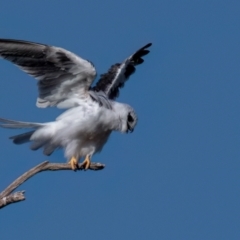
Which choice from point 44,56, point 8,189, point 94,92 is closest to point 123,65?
point 94,92

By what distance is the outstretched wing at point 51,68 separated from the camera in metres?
10.8

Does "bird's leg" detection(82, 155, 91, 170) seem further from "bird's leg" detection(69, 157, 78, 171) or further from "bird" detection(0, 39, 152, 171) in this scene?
"bird's leg" detection(69, 157, 78, 171)

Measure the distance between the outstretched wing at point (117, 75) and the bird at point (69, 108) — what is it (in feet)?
2.89

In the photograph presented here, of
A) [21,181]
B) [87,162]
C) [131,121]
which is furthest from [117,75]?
[21,181]

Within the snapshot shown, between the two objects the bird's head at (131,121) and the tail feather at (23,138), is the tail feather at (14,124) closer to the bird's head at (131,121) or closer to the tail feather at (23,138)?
the tail feather at (23,138)

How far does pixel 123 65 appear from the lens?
1283 centimetres

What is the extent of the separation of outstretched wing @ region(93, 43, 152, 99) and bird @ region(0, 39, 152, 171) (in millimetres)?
881

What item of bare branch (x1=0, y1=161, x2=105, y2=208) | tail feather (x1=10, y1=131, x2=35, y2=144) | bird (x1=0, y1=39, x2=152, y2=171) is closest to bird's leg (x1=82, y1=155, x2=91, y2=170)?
bird (x1=0, y1=39, x2=152, y2=171)

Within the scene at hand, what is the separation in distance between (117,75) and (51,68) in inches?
69.1

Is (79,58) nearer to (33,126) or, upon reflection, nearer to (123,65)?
(33,126)

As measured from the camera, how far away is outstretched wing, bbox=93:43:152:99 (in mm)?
12477

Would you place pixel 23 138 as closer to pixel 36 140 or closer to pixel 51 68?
pixel 36 140

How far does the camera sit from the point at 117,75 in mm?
12703

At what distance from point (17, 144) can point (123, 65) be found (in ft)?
7.42
